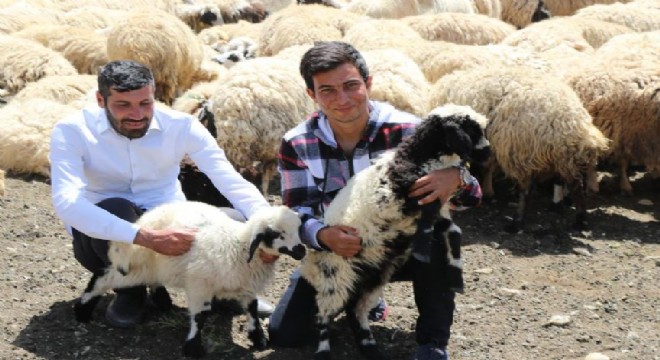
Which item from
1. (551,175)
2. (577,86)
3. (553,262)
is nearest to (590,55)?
(577,86)

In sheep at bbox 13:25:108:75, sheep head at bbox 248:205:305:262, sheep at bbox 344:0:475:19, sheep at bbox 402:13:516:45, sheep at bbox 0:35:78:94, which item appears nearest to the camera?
sheep head at bbox 248:205:305:262

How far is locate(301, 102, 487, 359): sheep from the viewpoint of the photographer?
4.05 m

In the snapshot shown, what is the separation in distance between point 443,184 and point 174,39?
18.7ft

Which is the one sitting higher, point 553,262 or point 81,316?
point 81,316

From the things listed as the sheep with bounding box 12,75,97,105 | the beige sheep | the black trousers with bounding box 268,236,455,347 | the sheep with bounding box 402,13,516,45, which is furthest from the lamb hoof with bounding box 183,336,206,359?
the sheep with bounding box 402,13,516,45

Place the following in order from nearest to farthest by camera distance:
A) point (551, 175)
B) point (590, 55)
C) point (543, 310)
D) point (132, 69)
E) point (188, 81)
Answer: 1. point (132, 69)
2. point (543, 310)
3. point (551, 175)
4. point (590, 55)
5. point (188, 81)

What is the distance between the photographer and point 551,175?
7.31m

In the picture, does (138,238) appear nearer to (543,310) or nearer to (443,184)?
(443,184)

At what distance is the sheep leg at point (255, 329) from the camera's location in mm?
4430

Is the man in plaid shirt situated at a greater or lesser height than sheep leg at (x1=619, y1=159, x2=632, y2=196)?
greater

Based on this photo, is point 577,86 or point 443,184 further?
point 577,86

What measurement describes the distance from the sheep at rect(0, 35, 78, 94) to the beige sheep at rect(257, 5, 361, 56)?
2.10 metres

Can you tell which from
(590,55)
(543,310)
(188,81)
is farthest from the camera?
(188,81)

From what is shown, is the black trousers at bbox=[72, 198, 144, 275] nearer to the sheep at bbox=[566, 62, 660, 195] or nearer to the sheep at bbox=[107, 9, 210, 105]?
the sheep at bbox=[566, 62, 660, 195]
